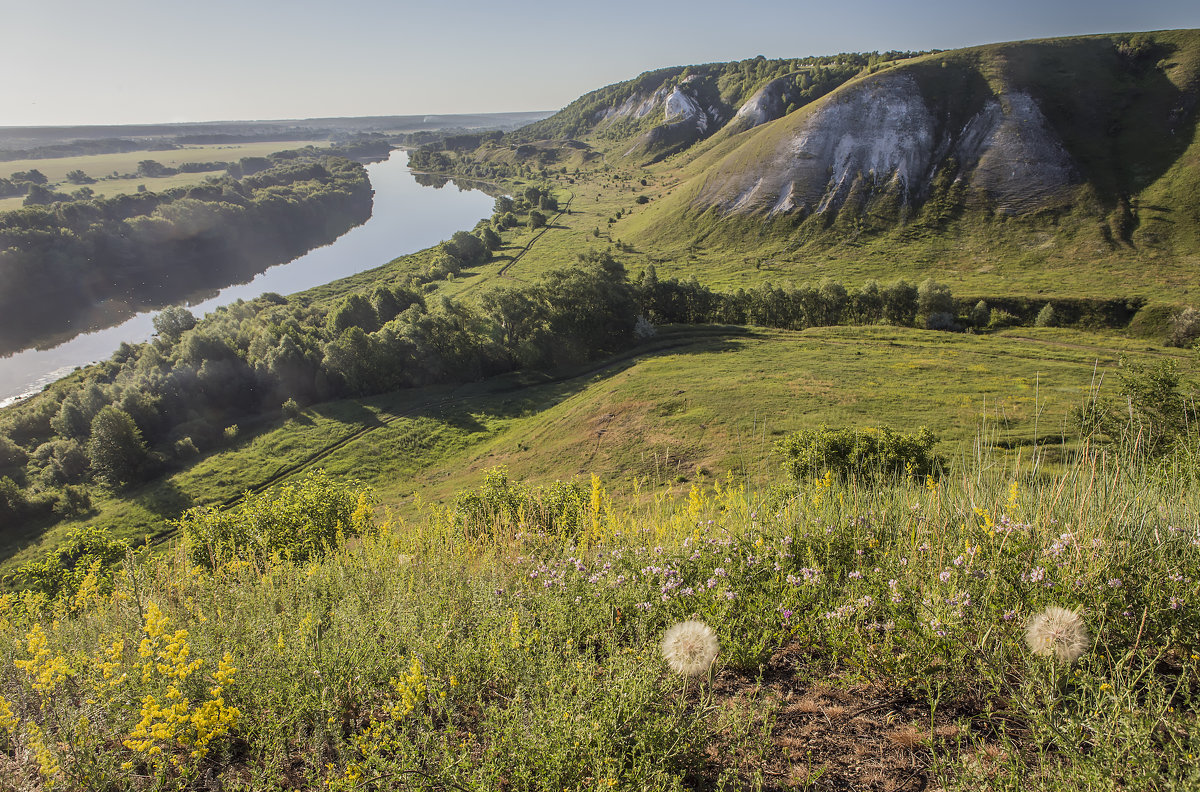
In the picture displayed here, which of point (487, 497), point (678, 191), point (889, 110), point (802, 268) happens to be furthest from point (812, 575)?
point (678, 191)

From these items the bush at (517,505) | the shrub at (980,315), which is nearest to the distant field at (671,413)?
the shrub at (980,315)

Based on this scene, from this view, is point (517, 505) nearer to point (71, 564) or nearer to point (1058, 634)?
point (1058, 634)

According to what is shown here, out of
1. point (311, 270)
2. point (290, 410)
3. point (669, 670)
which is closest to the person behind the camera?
point (669, 670)

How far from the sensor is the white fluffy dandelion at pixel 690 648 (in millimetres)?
5250

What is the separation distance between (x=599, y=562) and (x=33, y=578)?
1302 inches

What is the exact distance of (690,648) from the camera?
5422 mm

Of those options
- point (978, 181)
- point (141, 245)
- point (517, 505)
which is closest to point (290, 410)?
point (517, 505)

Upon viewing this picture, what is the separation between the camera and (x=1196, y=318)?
5056 cm

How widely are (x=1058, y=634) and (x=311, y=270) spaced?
142576mm

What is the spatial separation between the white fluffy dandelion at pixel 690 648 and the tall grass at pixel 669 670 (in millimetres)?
156

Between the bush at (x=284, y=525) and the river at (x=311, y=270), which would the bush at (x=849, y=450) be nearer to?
the bush at (x=284, y=525)

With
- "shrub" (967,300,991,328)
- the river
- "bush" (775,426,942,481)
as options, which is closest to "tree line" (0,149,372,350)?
the river

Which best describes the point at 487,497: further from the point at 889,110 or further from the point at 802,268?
the point at 889,110

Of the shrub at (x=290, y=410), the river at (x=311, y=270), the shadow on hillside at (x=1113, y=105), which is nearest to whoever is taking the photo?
the shrub at (x=290, y=410)
